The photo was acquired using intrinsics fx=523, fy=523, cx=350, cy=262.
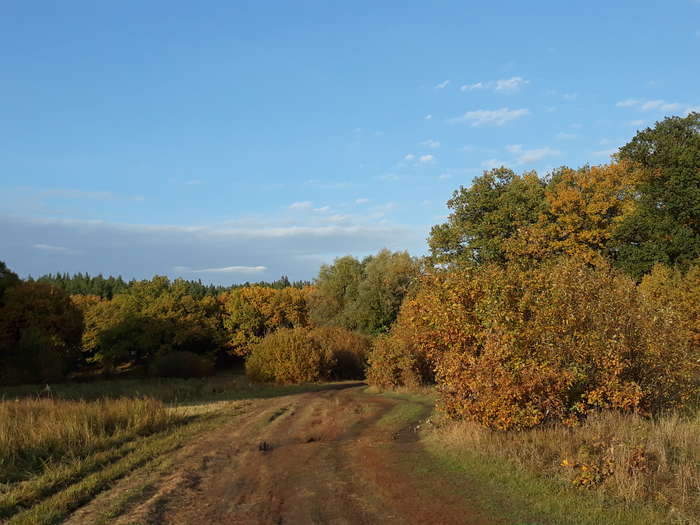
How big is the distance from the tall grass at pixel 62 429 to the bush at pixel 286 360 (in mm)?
18300

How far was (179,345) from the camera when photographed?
76562 millimetres

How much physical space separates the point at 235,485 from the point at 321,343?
29.6 m

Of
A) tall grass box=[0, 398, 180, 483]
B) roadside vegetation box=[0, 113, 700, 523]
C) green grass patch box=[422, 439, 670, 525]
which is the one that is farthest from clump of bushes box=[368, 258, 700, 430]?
tall grass box=[0, 398, 180, 483]

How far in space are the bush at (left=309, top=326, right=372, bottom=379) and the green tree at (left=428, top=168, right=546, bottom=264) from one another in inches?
380

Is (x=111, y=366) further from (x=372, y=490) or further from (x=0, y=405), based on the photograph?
(x=372, y=490)

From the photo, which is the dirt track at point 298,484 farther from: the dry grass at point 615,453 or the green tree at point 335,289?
the green tree at point 335,289

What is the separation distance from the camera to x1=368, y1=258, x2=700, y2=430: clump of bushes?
11.3 meters

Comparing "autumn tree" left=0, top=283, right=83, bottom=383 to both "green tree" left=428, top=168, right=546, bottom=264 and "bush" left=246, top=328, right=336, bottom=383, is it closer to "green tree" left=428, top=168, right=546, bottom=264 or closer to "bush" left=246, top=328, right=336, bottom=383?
"bush" left=246, top=328, right=336, bottom=383

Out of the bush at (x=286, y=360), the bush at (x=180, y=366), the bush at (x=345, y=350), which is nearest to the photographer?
the bush at (x=286, y=360)

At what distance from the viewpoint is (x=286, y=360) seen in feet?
116

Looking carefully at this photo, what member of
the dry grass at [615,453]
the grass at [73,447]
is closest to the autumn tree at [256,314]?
the grass at [73,447]

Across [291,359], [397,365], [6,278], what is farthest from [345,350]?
[6,278]

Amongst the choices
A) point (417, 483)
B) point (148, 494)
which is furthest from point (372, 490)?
point (148, 494)

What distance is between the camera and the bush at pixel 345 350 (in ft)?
136
